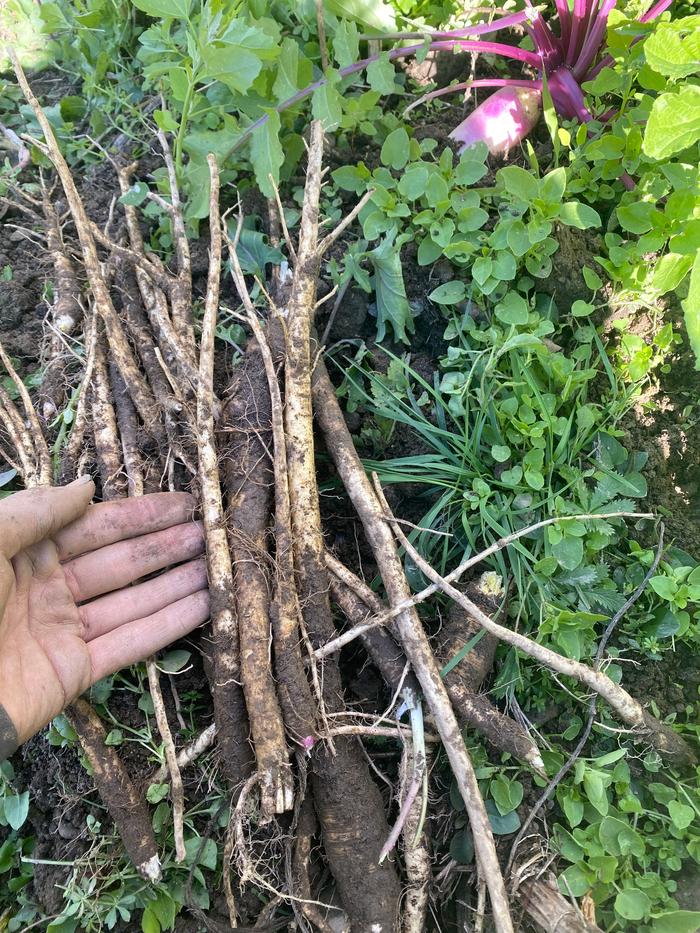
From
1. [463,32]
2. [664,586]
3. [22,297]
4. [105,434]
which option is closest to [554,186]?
[463,32]

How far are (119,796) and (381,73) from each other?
2448 millimetres

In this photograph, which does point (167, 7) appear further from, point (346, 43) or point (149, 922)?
point (149, 922)

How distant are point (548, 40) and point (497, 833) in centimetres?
272

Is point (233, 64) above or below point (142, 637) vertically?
above

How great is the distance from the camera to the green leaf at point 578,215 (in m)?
1.80

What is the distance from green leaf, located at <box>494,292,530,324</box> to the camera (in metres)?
1.87

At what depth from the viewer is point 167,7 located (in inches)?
72.9

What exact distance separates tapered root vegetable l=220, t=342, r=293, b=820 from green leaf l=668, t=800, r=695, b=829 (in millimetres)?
1078

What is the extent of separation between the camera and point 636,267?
6.70ft

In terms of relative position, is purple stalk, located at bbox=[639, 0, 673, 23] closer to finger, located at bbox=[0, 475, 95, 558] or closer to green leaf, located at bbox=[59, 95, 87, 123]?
green leaf, located at bbox=[59, 95, 87, 123]

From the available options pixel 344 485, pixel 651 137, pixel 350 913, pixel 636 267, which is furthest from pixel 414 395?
pixel 350 913

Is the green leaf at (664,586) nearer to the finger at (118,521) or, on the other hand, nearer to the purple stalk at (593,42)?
the finger at (118,521)

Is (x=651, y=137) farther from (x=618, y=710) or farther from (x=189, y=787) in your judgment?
(x=189, y=787)

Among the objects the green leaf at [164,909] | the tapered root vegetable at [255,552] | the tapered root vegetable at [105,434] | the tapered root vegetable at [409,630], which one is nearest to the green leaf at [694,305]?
the tapered root vegetable at [409,630]
